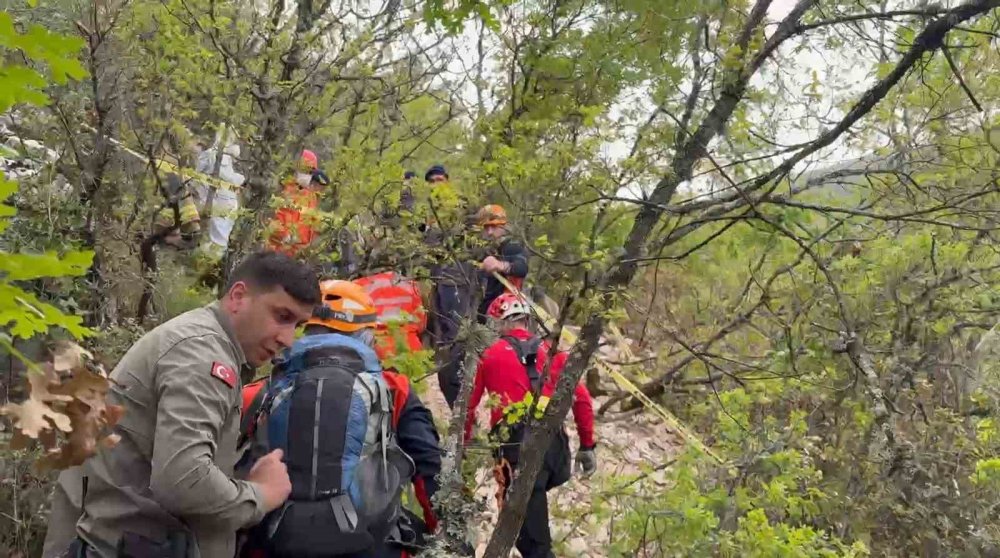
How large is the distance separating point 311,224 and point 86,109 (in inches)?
50.8

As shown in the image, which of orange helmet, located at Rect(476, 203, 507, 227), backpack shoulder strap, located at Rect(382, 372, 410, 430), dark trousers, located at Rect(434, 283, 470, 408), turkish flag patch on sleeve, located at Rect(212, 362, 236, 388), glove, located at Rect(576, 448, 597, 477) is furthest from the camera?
dark trousers, located at Rect(434, 283, 470, 408)

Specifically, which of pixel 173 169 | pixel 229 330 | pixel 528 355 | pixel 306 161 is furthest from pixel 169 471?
pixel 173 169

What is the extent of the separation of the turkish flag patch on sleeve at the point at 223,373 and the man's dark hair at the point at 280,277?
31cm

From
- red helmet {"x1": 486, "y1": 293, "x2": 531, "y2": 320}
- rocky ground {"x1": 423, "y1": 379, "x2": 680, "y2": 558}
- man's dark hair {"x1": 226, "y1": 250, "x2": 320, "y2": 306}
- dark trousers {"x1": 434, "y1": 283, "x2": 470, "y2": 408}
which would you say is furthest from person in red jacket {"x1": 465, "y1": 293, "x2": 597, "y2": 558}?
man's dark hair {"x1": 226, "y1": 250, "x2": 320, "y2": 306}

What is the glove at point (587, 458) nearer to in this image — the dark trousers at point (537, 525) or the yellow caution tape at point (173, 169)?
Result: the dark trousers at point (537, 525)

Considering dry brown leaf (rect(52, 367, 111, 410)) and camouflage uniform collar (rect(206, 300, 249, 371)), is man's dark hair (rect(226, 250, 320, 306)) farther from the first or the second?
dry brown leaf (rect(52, 367, 111, 410))

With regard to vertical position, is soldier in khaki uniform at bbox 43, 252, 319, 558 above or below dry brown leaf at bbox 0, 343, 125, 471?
below

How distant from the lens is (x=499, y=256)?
5301mm

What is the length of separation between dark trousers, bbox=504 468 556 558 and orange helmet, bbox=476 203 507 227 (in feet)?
4.50

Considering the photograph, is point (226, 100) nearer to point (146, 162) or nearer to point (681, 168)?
point (146, 162)

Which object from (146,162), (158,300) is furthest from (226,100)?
(158,300)

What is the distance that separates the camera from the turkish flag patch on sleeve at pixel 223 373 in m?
2.14

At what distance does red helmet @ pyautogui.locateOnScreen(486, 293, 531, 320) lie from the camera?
4.60 meters

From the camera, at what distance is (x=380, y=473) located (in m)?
2.60
